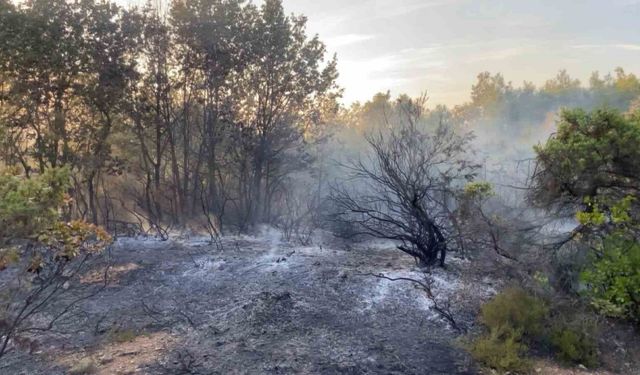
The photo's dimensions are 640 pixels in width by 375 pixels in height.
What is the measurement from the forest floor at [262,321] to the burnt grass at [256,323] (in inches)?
0.6

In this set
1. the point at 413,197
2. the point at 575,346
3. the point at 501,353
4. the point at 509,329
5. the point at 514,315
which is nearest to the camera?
the point at 501,353

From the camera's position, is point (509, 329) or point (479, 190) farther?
point (479, 190)

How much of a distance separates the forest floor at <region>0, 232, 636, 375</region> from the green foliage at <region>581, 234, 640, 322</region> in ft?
4.69

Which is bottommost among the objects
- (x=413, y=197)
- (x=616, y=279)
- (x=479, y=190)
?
(x=616, y=279)

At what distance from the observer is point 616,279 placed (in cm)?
571

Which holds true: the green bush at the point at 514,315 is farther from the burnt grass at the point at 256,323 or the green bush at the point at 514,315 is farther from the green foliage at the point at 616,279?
the green foliage at the point at 616,279

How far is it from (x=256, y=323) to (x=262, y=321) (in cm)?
9

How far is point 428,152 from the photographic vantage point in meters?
9.27

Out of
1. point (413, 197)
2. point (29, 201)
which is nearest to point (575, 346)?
point (413, 197)

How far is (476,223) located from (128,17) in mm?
10360

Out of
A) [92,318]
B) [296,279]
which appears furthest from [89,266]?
[296,279]

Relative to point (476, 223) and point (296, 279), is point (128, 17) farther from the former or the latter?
point (476, 223)

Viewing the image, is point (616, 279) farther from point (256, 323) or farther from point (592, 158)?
point (256, 323)

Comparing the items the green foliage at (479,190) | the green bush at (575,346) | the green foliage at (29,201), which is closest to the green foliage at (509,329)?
the green bush at (575,346)
